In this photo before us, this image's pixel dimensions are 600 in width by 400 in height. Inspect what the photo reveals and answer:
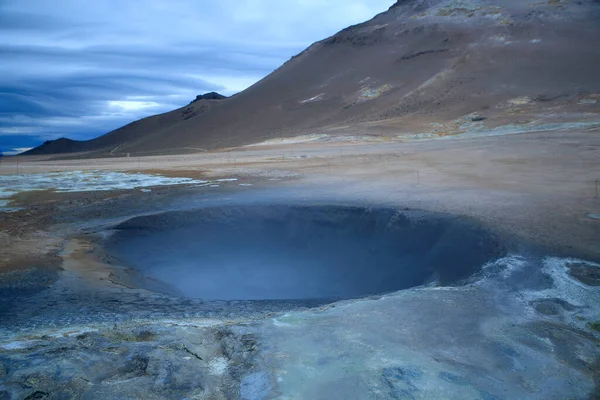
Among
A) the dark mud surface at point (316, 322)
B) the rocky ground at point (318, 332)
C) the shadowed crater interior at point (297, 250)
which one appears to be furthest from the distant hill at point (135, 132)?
the rocky ground at point (318, 332)

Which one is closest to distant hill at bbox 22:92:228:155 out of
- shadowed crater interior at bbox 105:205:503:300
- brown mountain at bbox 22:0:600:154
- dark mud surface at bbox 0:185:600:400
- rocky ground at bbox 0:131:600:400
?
brown mountain at bbox 22:0:600:154

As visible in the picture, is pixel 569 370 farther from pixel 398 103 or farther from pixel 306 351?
pixel 398 103

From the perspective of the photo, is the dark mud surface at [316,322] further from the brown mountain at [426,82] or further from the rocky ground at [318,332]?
the brown mountain at [426,82]

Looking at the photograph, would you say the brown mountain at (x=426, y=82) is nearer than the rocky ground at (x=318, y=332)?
No

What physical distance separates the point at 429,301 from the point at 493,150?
1651 cm

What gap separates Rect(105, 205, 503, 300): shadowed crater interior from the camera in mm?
6887

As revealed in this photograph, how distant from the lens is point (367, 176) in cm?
1355

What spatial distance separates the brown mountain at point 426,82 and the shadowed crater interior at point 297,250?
2483 centimetres

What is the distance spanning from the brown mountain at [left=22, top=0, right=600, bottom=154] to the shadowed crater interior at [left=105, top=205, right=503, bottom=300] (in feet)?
81.5

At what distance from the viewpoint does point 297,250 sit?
8375mm

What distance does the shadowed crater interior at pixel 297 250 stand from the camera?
22.6 ft

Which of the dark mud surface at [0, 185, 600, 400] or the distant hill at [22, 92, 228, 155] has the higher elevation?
the distant hill at [22, 92, 228, 155]

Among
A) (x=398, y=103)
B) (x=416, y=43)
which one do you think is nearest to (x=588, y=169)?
(x=398, y=103)

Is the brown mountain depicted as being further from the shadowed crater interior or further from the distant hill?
the shadowed crater interior
